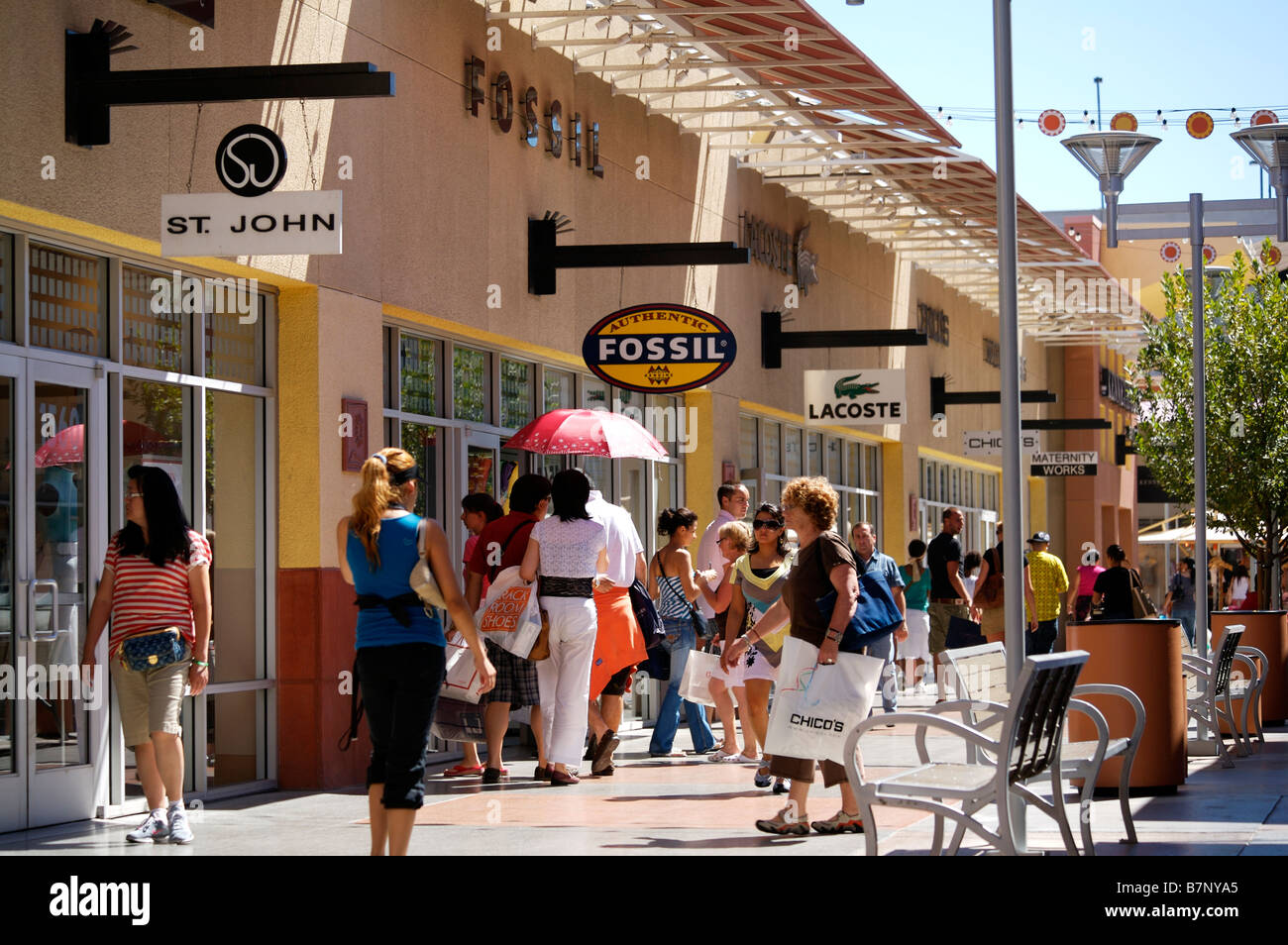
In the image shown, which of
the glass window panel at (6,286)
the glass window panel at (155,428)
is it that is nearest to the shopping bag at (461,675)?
the glass window panel at (155,428)

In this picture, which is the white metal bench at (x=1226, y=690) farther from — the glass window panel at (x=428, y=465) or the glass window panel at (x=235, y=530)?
the glass window panel at (x=235, y=530)

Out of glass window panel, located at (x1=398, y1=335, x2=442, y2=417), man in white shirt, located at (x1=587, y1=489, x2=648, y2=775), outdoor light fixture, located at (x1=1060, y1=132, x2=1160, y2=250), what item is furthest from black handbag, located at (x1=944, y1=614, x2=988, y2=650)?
outdoor light fixture, located at (x1=1060, y1=132, x2=1160, y2=250)

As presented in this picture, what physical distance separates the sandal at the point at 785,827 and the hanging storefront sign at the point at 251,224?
11.6 feet

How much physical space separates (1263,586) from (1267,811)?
55.4 ft

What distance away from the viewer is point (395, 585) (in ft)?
23.8

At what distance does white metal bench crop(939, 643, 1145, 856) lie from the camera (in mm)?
7980

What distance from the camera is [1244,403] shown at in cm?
2642

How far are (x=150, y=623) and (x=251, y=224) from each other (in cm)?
206

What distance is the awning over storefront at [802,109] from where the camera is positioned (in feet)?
46.1

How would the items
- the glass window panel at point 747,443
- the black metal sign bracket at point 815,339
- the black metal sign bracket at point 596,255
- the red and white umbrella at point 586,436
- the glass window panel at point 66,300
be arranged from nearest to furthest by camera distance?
the glass window panel at point 66,300, the red and white umbrella at point 586,436, the black metal sign bracket at point 596,255, the black metal sign bracket at point 815,339, the glass window panel at point 747,443

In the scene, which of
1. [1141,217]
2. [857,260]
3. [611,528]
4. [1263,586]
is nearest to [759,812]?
[611,528]

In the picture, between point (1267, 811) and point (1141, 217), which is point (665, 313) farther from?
point (1141, 217)

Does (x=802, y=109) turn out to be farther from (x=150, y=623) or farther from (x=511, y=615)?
(x=150, y=623)

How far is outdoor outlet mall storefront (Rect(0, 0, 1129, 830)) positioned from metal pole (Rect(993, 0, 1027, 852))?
3.45m
